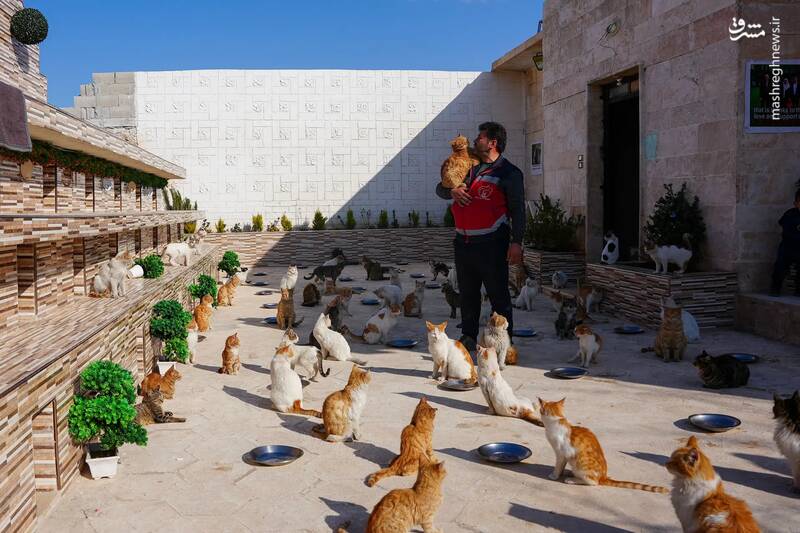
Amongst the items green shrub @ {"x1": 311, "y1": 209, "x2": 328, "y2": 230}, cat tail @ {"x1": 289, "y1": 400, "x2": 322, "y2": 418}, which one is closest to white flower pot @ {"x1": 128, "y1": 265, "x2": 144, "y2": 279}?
cat tail @ {"x1": 289, "y1": 400, "x2": 322, "y2": 418}

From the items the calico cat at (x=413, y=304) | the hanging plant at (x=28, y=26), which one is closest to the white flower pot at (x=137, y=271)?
the hanging plant at (x=28, y=26)

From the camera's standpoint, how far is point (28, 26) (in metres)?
9.55

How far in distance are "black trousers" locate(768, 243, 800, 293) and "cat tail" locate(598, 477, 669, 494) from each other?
566cm

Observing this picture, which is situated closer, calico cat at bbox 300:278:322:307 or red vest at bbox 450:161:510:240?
red vest at bbox 450:161:510:240

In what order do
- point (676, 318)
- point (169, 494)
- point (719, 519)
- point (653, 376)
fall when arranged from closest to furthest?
point (719, 519), point (169, 494), point (653, 376), point (676, 318)

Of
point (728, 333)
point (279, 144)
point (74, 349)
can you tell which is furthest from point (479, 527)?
point (279, 144)

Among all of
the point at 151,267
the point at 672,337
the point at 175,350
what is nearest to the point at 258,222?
the point at 151,267

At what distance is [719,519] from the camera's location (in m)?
2.89

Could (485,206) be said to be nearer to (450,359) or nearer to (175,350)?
(450,359)

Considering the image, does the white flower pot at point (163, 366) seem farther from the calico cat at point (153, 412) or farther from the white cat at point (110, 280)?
the calico cat at point (153, 412)

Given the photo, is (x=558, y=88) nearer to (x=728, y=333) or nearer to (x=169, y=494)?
(x=728, y=333)

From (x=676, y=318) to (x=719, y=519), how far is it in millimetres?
4626

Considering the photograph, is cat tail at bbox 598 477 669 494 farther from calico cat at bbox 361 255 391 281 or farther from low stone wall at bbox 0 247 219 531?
calico cat at bbox 361 255 391 281

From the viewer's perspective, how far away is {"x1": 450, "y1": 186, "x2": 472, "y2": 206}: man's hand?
7560 millimetres
